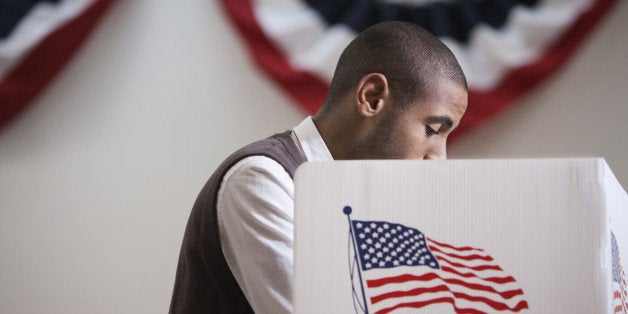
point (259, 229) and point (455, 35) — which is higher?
point (455, 35)

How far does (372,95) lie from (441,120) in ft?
0.38

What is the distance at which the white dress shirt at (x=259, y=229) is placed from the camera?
3.01 ft

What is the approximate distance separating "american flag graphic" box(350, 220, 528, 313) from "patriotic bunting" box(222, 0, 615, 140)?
Result: 129 centimetres

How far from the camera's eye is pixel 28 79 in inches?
81.4

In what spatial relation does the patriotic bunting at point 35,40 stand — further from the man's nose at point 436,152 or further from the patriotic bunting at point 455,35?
the man's nose at point 436,152

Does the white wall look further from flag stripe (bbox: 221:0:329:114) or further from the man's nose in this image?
the man's nose

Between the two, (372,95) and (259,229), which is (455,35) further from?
(259,229)

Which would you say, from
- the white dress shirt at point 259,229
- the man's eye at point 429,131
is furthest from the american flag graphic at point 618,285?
the man's eye at point 429,131

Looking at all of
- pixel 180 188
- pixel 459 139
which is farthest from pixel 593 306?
pixel 180 188

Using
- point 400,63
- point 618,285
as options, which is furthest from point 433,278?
point 400,63

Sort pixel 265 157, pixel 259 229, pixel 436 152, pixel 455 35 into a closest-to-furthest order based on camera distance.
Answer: pixel 259 229
pixel 265 157
pixel 436 152
pixel 455 35

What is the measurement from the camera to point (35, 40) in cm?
205

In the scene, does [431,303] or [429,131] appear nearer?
[431,303]

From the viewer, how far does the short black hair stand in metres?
1.26
